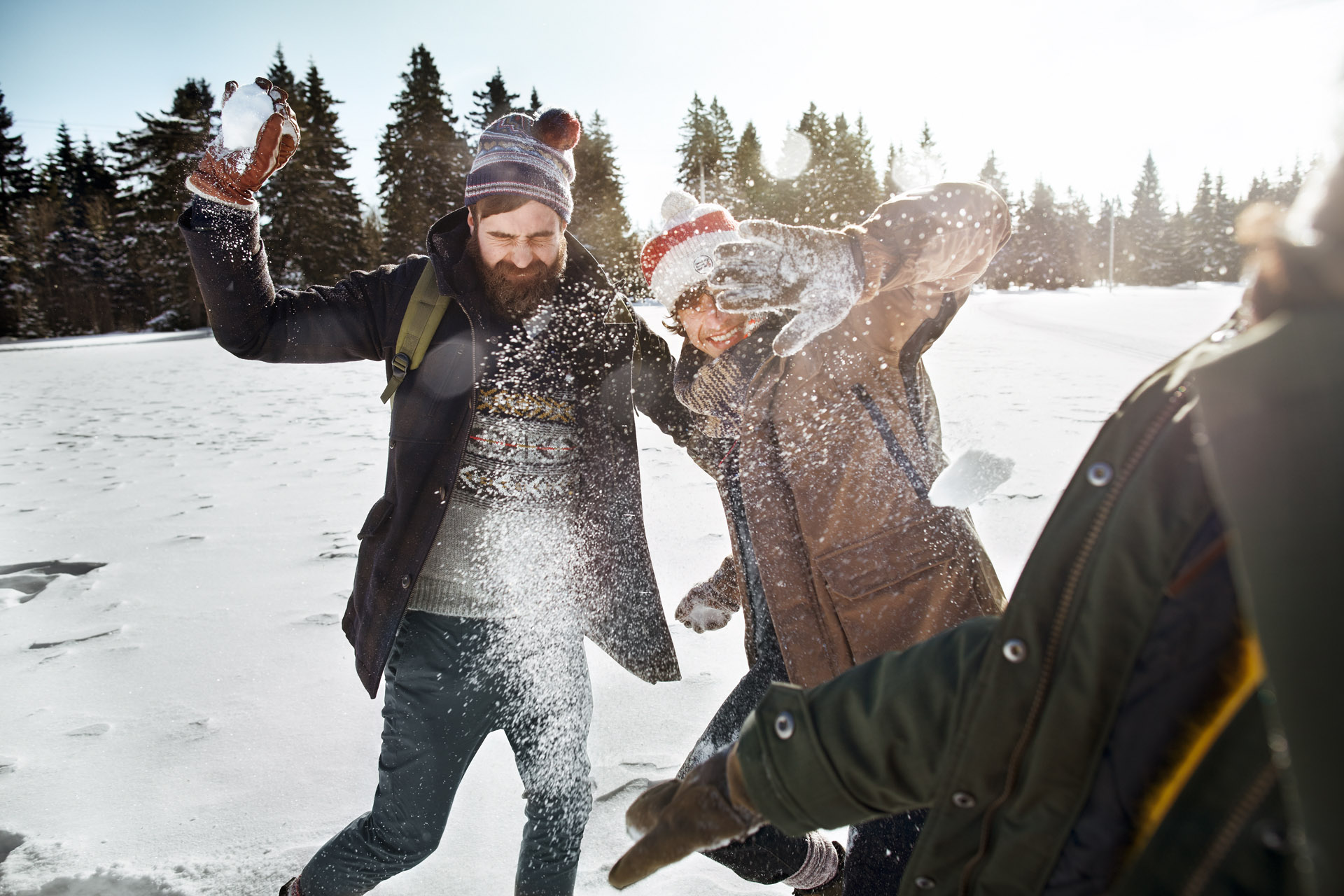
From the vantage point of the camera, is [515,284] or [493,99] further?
[493,99]

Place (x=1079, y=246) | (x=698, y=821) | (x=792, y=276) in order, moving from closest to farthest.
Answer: (x=698, y=821) < (x=792, y=276) < (x=1079, y=246)

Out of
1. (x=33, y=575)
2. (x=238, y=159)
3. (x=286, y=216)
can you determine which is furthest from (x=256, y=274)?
(x=286, y=216)

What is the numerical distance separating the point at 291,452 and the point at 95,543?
2.39 metres

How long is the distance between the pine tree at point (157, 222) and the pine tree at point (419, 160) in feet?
19.6

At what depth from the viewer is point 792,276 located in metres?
1.48

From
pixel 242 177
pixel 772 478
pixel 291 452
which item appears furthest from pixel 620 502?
pixel 291 452

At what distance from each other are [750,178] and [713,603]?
3967cm

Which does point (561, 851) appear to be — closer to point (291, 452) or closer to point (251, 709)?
point (251, 709)

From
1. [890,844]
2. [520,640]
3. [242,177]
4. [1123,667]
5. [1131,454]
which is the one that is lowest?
[890,844]

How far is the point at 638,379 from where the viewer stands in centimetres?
219

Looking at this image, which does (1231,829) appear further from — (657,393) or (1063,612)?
(657,393)

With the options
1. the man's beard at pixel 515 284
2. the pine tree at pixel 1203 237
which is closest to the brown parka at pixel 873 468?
the man's beard at pixel 515 284

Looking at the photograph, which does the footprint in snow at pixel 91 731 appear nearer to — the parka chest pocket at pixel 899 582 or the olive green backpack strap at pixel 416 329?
the olive green backpack strap at pixel 416 329

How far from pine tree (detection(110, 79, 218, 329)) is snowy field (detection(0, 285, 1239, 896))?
15.9 m
